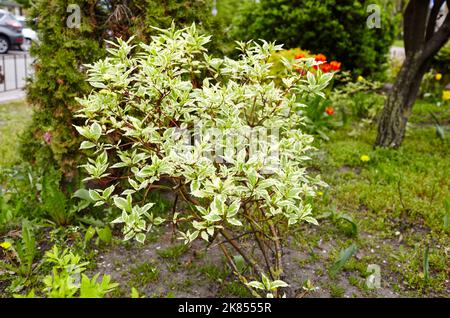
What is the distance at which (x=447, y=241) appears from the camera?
296cm

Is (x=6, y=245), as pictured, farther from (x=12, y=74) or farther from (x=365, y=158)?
(x=12, y=74)

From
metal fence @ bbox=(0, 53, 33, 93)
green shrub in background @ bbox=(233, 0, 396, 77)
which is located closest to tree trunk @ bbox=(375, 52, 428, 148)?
green shrub in background @ bbox=(233, 0, 396, 77)

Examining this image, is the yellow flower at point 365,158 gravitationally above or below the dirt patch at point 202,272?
above

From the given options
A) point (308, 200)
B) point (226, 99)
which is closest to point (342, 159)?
point (308, 200)

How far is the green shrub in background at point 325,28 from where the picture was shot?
7.03m

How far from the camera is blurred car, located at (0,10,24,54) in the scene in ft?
51.3

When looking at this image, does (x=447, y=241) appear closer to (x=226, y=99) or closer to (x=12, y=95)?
(x=226, y=99)

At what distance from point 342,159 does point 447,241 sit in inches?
63.9

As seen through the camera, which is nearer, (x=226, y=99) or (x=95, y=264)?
(x=226, y=99)

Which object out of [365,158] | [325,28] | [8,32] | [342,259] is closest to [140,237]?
[342,259]

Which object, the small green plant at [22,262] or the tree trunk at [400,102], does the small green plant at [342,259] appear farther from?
the tree trunk at [400,102]

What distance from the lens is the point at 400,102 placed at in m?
4.45

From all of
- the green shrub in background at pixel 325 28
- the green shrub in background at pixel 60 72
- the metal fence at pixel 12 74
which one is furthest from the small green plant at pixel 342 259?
the metal fence at pixel 12 74

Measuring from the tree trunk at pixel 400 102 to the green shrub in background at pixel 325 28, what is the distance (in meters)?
2.79
